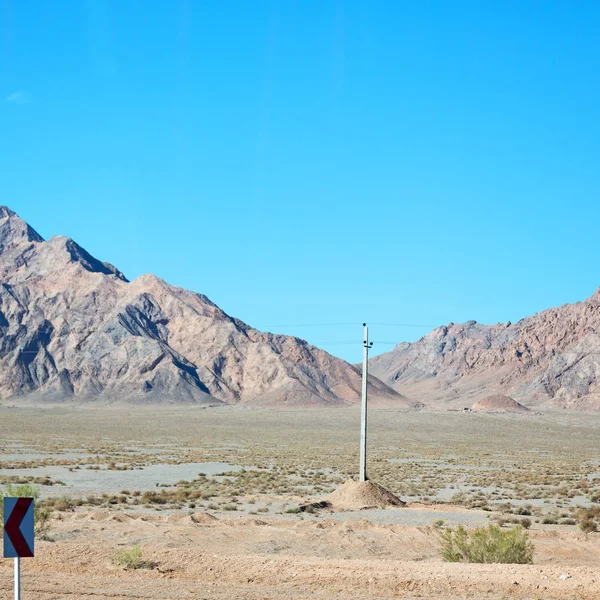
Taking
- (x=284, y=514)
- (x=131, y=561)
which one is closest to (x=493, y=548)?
(x=131, y=561)

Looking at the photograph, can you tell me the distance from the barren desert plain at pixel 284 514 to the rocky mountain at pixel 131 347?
71.8 m

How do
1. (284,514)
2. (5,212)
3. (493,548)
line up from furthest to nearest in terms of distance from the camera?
(5,212)
(284,514)
(493,548)

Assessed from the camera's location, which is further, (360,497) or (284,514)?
(360,497)

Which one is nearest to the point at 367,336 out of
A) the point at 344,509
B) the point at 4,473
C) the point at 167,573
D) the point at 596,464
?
the point at 344,509

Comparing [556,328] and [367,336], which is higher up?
[556,328]

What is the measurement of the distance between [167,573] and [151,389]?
13760 centimetres

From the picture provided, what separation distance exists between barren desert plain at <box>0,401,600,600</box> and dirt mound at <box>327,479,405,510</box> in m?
0.55

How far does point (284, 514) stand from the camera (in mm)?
24688

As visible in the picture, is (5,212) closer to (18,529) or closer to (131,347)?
(131,347)

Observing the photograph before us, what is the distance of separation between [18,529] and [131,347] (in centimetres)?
15097

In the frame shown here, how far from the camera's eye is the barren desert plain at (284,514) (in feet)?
40.7

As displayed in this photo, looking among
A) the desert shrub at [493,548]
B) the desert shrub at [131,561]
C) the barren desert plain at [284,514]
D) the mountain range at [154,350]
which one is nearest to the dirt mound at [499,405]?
the mountain range at [154,350]

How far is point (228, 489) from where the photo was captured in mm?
32719

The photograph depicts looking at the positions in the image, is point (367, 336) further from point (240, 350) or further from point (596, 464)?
point (240, 350)
